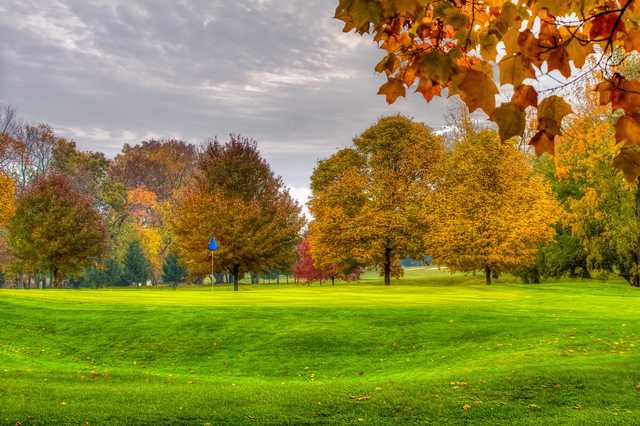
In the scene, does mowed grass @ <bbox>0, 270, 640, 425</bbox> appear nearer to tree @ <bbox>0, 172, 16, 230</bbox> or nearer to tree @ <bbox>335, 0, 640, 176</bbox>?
tree @ <bbox>335, 0, 640, 176</bbox>

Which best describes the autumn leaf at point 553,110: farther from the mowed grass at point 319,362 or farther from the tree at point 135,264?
the tree at point 135,264

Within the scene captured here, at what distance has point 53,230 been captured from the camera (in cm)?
4966

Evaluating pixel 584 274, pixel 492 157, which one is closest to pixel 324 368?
pixel 492 157

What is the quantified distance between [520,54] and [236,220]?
42315mm

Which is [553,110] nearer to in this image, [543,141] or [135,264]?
[543,141]

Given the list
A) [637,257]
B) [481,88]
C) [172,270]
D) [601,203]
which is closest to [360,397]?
[481,88]

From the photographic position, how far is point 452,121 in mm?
54750

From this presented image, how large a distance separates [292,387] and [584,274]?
4259 cm

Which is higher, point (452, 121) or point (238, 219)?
point (452, 121)

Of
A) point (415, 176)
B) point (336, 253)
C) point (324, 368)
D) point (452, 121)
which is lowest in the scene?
point (324, 368)

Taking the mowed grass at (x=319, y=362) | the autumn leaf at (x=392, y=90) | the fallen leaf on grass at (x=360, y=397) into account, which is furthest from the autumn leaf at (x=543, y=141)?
the fallen leaf on grass at (x=360, y=397)

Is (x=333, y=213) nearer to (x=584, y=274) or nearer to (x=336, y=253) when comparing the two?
(x=336, y=253)

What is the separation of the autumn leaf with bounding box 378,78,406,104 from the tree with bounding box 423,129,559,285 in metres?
36.6

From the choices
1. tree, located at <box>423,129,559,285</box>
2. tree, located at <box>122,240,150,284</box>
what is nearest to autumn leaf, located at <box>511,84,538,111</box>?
tree, located at <box>423,129,559,285</box>
